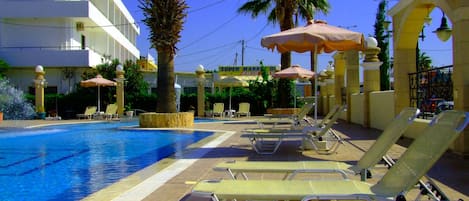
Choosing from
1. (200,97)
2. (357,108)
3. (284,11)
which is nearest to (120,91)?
(200,97)

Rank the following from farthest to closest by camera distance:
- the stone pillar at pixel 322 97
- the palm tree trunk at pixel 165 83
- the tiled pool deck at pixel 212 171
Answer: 1. the stone pillar at pixel 322 97
2. the palm tree trunk at pixel 165 83
3. the tiled pool deck at pixel 212 171

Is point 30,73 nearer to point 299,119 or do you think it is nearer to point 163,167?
point 299,119

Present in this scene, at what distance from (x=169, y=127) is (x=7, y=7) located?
71.3 feet

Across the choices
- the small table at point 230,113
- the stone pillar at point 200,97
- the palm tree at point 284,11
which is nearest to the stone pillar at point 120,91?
the stone pillar at point 200,97

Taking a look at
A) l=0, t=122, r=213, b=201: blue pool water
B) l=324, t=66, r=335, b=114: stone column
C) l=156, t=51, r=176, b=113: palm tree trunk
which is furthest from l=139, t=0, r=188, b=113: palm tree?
l=324, t=66, r=335, b=114: stone column

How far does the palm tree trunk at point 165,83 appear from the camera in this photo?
1730 centimetres

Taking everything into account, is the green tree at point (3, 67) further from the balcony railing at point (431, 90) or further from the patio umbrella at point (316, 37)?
the balcony railing at point (431, 90)

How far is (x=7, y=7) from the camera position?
3281cm

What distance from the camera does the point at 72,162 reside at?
8992 mm

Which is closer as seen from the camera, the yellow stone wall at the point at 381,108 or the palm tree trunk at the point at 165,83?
the yellow stone wall at the point at 381,108

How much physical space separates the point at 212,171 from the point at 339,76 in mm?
15801

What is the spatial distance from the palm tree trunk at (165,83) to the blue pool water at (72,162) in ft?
8.37

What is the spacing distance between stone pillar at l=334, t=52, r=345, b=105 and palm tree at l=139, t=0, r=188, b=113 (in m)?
7.49

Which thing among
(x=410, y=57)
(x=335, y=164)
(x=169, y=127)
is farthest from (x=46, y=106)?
(x=335, y=164)
